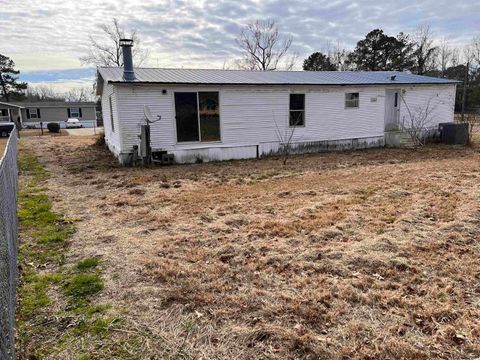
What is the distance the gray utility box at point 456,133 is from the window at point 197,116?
10.4 meters

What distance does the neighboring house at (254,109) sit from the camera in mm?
11219

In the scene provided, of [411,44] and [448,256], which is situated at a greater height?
[411,44]

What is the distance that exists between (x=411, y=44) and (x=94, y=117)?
37596 millimetres

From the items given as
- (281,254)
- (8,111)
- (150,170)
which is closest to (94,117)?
(8,111)

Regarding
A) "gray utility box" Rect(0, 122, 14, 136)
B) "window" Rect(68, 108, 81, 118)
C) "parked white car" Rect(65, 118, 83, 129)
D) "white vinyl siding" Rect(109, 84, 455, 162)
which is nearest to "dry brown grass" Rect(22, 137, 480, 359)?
"white vinyl siding" Rect(109, 84, 455, 162)

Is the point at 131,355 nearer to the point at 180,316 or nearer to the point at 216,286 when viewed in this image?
the point at 180,316

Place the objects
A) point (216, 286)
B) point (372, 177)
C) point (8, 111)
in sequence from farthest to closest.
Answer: point (8, 111), point (372, 177), point (216, 286)

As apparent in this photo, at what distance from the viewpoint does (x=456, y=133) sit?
15.5 m

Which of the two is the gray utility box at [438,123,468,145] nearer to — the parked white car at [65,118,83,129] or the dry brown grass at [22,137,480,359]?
the dry brown grass at [22,137,480,359]

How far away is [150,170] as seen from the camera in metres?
10.5

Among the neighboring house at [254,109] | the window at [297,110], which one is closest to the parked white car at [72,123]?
the neighboring house at [254,109]

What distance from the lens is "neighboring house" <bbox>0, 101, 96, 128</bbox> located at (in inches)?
1586

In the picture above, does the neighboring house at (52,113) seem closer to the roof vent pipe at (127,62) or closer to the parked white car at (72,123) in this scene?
the parked white car at (72,123)

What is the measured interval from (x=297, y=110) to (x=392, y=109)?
530 cm
